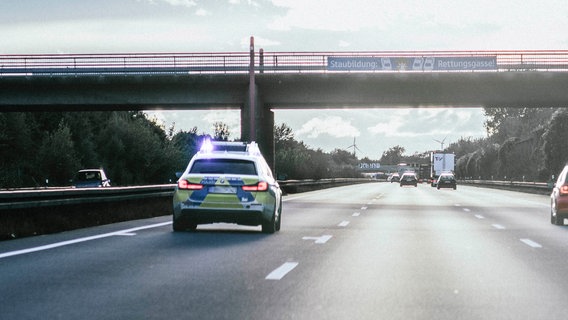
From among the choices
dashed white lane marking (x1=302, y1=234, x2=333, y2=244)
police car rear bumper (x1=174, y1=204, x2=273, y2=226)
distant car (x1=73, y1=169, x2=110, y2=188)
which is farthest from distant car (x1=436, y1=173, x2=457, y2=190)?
police car rear bumper (x1=174, y1=204, x2=273, y2=226)

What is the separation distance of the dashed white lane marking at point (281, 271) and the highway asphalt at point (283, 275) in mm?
25

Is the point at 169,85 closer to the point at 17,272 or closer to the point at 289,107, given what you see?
the point at 289,107

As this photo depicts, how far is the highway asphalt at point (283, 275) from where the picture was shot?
25.1 ft

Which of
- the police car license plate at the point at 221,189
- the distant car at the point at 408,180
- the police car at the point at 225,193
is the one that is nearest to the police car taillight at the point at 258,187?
the police car at the point at 225,193

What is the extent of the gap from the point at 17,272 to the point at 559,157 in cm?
6557

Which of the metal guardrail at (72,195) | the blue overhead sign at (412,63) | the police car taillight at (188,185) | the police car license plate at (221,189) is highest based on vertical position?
the blue overhead sign at (412,63)

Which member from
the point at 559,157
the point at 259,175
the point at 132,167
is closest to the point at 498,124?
the point at 559,157

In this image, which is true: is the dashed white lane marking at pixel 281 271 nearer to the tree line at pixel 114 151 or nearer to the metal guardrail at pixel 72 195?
the metal guardrail at pixel 72 195

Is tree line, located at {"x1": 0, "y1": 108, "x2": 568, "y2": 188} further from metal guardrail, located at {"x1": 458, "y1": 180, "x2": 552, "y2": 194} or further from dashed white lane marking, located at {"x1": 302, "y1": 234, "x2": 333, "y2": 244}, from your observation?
dashed white lane marking, located at {"x1": 302, "y1": 234, "x2": 333, "y2": 244}

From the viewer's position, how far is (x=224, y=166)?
53.7 ft

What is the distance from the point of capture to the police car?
15867 millimetres

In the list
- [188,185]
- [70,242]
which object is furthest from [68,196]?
[70,242]

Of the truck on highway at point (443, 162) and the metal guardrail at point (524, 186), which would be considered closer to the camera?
the metal guardrail at point (524, 186)

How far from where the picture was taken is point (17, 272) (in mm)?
10023
